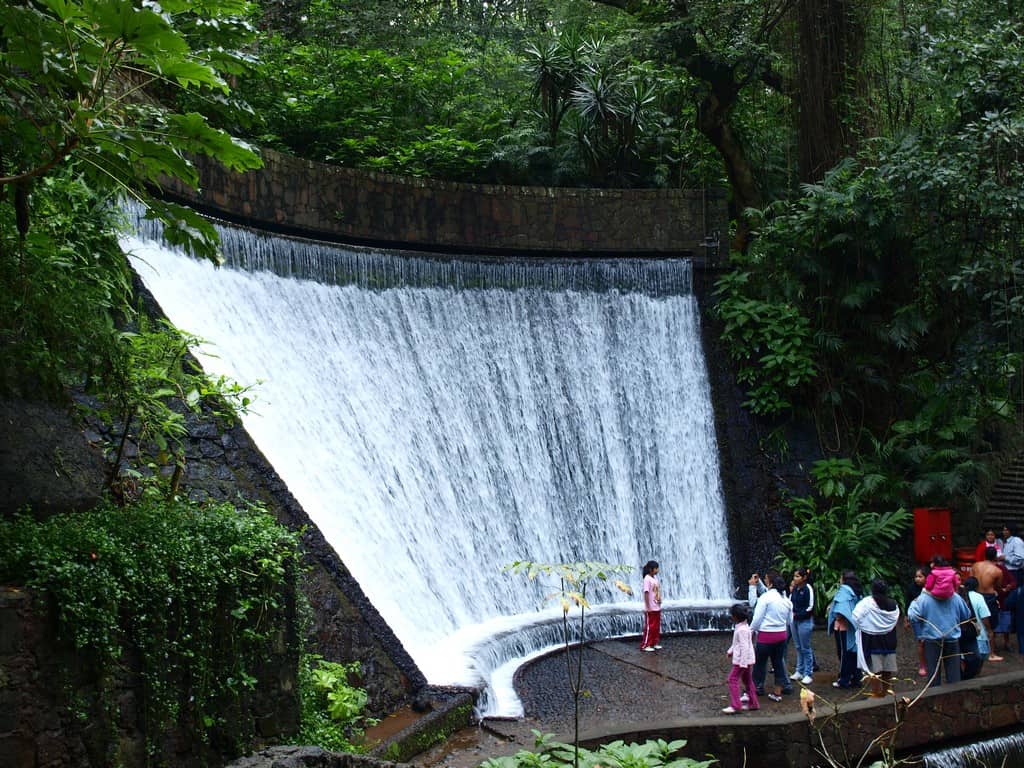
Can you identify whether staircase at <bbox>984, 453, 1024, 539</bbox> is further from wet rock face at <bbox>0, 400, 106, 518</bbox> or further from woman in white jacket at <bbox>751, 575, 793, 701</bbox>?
wet rock face at <bbox>0, 400, 106, 518</bbox>

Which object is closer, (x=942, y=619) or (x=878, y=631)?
(x=878, y=631)

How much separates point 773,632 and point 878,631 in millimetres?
981

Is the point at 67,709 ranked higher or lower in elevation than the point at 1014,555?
higher

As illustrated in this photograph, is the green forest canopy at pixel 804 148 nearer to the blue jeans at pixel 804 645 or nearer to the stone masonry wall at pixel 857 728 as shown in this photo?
the blue jeans at pixel 804 645

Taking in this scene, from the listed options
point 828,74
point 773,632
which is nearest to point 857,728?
point 773,632

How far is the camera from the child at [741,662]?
8352mm

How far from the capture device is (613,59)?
51.9ft

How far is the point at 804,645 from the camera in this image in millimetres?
9336

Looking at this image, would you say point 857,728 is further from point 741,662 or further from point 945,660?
point 945,660

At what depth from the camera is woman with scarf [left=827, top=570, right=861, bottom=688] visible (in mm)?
9133

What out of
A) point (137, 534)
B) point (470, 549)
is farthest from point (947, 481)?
point (137, 534)

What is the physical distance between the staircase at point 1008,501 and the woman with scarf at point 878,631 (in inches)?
268

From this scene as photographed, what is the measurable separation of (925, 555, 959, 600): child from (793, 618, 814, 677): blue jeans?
1148 mm

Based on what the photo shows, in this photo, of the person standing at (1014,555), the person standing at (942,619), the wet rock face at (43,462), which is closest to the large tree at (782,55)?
the person standing at (1014,555)
